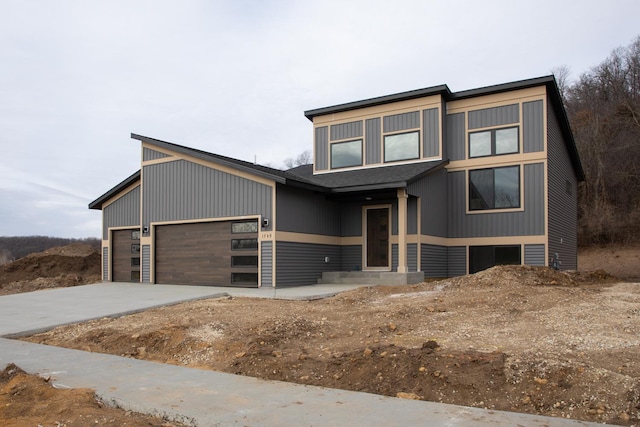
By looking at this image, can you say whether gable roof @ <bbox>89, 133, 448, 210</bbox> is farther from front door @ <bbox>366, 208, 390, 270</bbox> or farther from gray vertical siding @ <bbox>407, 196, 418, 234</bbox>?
front door @ <bbox>366, 208, 390, 270</bbox>

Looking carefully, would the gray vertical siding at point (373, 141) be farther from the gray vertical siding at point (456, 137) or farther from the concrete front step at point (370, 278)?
the concrete front step at point (370, 278)

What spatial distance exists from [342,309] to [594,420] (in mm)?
6841

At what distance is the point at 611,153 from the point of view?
115ft

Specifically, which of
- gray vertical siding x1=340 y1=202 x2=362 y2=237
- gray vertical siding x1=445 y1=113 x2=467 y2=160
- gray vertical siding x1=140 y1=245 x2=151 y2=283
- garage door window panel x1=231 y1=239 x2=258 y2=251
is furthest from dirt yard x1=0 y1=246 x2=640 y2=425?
gray vertical siding x1=445 y1=113 x2=467 y2=160

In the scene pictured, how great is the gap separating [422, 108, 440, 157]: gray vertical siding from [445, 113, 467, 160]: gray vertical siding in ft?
2.01

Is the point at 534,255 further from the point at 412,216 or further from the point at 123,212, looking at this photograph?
the point at 123,212

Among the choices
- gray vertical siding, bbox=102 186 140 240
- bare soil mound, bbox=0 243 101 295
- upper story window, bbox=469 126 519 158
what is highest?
upper story window, bbox=469 126 519 158

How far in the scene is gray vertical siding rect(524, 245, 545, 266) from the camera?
18.3 meters

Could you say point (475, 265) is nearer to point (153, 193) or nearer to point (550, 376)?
point (153, 193)

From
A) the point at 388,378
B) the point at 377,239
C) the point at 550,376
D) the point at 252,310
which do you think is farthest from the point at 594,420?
the point at 377,239

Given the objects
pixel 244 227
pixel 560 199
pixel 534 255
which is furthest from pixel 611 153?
pixel 244 227

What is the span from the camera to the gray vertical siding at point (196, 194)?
55.3 ft

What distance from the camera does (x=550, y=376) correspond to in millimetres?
5301

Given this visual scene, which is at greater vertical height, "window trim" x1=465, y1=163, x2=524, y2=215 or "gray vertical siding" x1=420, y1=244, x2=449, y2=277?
"window trim" x1=465, y1=163, x2=524, y2=215
